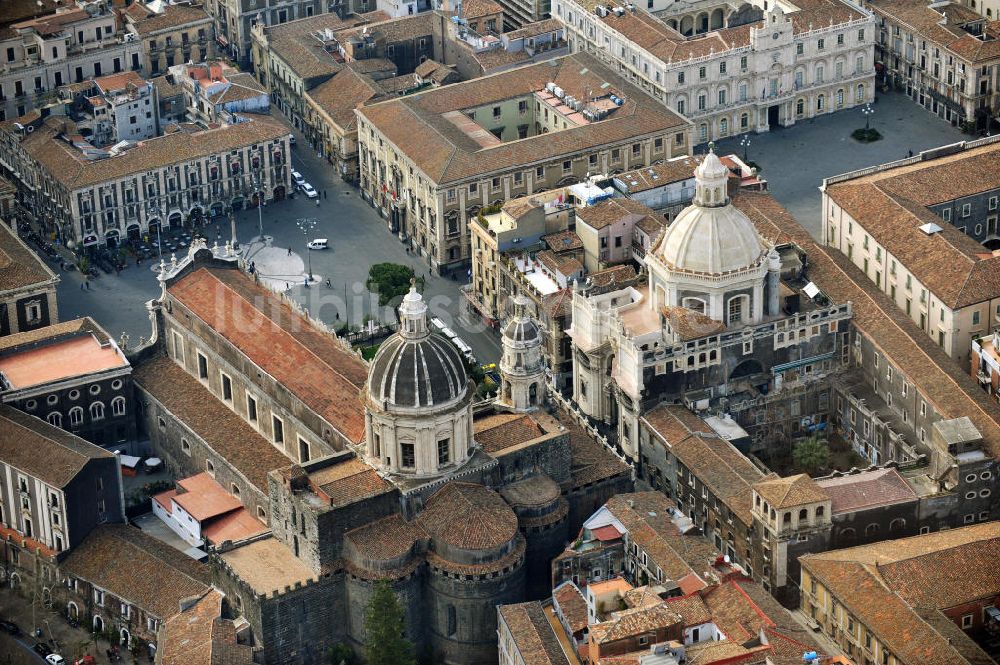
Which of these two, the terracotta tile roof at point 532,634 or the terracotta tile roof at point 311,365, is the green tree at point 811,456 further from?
the terracotta tile roof at point 311,365

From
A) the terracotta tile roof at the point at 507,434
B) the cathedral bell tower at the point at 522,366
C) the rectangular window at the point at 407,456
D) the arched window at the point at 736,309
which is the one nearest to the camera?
the rectangular window at the point at 407,456

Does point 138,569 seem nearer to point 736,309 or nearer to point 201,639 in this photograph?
point 201,639

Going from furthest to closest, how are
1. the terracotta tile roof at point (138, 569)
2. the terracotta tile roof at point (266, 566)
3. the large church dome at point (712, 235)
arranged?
the large church dome at point (712, 235) < the terracotta tile roof at point (138, 569) < the terracotta tile roof at point (266, 566)

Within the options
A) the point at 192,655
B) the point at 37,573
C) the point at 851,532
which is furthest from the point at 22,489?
the point at 851,532

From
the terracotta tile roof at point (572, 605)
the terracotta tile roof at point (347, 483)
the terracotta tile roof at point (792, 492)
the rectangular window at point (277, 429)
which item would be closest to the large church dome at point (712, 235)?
the terracotta tile roof at point (792, 492)

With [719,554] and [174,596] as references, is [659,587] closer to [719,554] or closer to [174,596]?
[719,554]

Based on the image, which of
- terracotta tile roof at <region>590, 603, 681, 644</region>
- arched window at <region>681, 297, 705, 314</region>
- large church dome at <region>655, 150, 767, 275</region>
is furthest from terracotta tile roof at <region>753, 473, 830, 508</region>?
large church dome at <region>655, 150, 767, 275</region>

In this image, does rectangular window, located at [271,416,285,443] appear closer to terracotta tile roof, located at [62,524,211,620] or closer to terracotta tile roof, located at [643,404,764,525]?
terracotta tile roof, located at [62,524,211,620]
